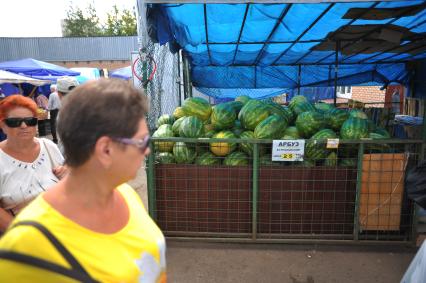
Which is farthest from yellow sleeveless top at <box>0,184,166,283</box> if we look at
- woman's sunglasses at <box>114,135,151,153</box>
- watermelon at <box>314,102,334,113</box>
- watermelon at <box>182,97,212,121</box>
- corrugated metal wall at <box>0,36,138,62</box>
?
corrugated metal wall at <box>0,36,138,62</box>

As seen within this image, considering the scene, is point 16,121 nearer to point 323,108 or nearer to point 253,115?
point 253,115

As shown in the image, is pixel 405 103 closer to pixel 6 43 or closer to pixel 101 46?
pixel 101 46

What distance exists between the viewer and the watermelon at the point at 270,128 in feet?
13.7

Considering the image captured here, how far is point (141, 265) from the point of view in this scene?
52.6 inches

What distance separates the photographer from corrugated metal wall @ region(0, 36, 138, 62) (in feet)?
94.8

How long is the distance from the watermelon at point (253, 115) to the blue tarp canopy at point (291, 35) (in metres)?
1.25

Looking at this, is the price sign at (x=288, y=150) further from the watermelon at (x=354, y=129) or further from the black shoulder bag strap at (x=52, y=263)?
the black shoulder bag strap at (x=52, y=263)

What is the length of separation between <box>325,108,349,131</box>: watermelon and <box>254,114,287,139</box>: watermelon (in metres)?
0.71

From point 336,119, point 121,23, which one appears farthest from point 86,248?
point 121,23

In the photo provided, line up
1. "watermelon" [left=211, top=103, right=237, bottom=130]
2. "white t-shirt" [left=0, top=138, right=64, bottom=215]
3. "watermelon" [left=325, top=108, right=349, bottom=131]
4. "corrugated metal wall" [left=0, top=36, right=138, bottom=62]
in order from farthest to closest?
"corrugated metal wall" [left=0, top=36, right=138, bottom=62], "watermelon" [left=211, top=103, right=237, bottom=130], "watermelon" [left=325, top=108, right=349, bottom=131], "white t-shirt" [left=0, top=138, right=64, bottom=215]

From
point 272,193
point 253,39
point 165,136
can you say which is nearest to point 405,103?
point 253,39

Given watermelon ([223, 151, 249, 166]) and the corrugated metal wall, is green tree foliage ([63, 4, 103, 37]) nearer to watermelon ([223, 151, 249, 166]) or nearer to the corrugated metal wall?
the corrugated metal wall

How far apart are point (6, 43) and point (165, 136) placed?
99.8 ft

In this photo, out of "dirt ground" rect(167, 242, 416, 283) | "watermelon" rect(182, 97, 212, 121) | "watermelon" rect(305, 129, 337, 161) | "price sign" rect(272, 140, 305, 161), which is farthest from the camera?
"watermelon" rect(182, 97, 212, 121)
